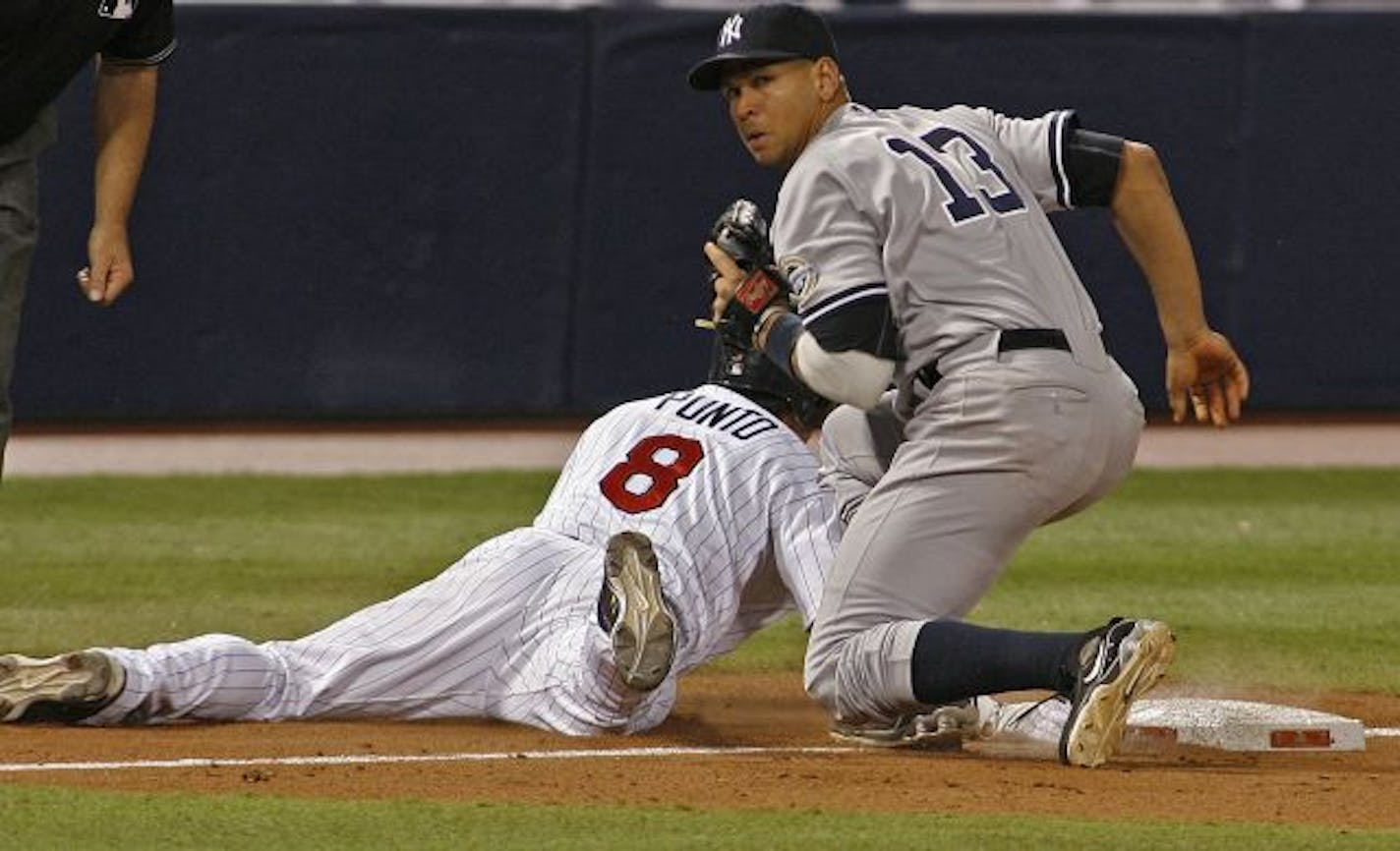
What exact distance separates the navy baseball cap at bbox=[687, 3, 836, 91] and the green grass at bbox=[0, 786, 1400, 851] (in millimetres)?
1717

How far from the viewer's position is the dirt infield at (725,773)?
5.89 metres

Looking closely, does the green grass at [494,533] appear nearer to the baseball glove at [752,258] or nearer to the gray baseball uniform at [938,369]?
the gray baseball uniform at [938,369]

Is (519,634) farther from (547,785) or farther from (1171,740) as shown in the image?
(1171,740)

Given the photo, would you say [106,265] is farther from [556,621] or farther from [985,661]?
[985,661]

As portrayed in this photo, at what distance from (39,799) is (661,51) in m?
8.33

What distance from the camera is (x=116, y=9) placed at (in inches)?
276

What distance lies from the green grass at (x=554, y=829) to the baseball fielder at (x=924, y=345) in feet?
2.30

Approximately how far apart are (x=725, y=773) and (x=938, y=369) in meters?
0.99

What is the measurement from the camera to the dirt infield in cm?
589

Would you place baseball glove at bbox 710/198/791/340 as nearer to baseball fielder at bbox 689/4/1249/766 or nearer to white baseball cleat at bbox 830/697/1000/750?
baseball fielder at bbox 689/4/1249/766

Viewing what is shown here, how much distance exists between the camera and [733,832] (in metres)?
5.48

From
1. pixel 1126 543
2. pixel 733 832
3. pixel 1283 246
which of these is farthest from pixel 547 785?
pixel 1283 246

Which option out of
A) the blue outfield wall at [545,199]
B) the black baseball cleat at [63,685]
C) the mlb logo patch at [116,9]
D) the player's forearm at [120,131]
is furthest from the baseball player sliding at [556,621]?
the blue outfield wall at [545,199]

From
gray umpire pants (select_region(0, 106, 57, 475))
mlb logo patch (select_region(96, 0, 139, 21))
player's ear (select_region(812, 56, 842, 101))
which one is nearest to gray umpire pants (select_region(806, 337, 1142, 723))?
player's ear (select_region(812, 56, 842, 101))
